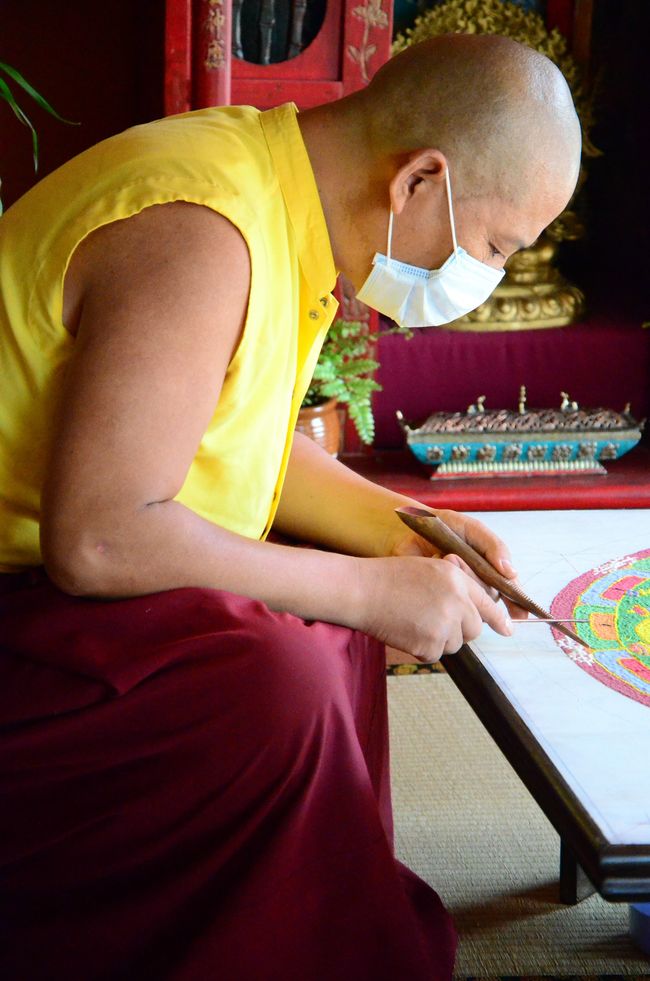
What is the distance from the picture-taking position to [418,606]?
4.28ft

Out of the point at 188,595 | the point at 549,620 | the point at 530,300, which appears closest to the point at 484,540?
the point at 549,620

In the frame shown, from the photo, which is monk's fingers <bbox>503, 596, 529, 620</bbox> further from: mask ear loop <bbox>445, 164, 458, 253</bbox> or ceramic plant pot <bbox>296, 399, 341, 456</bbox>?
ceramic plant pot <bbox>296, 399, 341, 456</bbox>

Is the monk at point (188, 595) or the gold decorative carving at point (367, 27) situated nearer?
the monk at point (188, 595)

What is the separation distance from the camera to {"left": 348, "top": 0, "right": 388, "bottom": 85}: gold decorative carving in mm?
2894

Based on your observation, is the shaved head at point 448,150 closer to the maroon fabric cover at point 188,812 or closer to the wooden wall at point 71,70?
the maroon fabric cover at point 188,812

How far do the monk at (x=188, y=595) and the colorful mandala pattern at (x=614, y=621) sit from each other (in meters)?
0.11

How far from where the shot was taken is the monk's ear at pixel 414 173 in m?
1.33

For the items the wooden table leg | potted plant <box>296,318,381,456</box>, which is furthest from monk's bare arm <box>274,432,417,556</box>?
potted plant <box>296,318,381,456</box>

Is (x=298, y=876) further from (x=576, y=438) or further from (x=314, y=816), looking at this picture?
(x=576, y=438)

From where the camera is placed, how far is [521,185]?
1.34 m

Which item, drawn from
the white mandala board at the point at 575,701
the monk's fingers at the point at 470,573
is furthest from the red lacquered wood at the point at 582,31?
the monk's fingers at the point at 470,573

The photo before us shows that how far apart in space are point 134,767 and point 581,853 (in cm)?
45

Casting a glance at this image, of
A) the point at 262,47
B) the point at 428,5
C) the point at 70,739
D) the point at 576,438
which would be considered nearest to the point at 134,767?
the point at 70,739

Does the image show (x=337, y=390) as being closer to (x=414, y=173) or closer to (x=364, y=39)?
(x=364, y=39)
